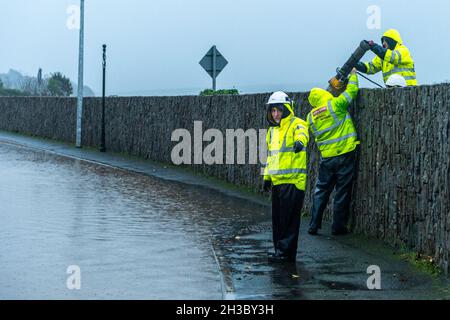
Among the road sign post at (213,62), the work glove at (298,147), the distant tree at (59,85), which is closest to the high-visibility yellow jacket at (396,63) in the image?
the work glove at (298,147)

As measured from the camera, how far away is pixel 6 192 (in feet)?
57.7

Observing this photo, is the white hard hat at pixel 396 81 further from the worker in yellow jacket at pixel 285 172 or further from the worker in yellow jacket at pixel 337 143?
the worker in yellow jacket at pixel 285 172

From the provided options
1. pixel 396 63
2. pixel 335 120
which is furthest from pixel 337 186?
pixel 396 63

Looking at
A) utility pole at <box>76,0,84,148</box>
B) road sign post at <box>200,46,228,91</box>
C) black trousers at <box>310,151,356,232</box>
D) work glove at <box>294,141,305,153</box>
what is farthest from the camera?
utility pole at <box>76,0,84,148</box>

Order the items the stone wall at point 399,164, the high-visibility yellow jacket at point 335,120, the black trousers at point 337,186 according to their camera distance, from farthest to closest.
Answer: the black trousers at point 337,186, the high-visibility yellow jacket at point 335,120, the stone wall at point 399,164

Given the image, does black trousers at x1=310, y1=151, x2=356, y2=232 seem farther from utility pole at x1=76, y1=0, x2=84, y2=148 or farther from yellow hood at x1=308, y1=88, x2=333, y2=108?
utility pole at x1=76, y1=0, x2=84, y2=148

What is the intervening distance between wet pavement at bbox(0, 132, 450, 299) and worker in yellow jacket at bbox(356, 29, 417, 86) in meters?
2.73

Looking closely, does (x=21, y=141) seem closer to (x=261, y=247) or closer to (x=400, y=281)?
(x=261, y=247)

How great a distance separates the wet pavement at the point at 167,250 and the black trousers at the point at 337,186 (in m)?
0.29

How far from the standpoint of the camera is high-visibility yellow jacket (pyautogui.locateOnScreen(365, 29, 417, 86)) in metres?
14.5

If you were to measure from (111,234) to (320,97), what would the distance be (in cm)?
351

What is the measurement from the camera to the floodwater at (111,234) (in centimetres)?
932

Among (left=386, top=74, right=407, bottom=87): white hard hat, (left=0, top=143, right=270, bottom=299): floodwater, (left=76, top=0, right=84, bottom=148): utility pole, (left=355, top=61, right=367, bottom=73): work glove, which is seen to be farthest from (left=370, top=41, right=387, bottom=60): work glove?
(left=76, top=0, right=84, bottom=148): utility pole

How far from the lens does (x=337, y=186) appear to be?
A: 13000 millimetres
